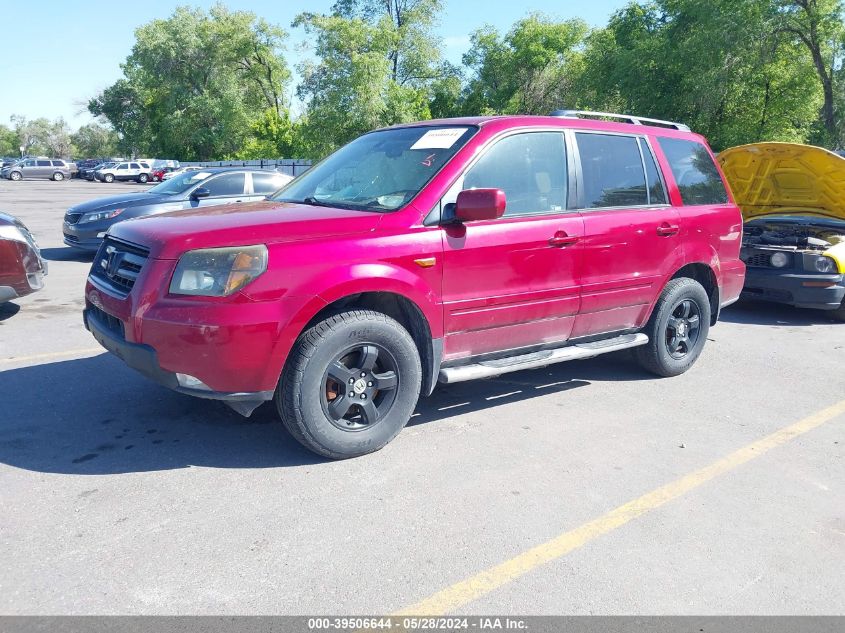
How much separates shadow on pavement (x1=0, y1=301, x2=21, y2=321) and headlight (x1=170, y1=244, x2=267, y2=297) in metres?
4.64

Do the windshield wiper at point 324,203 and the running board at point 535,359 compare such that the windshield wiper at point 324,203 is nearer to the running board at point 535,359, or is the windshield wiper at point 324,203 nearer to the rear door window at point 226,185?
the running board at point 535,359

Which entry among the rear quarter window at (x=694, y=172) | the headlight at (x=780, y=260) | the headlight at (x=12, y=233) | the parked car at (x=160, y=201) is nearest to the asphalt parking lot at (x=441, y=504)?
the rear quarter window at (x=694, y=172)

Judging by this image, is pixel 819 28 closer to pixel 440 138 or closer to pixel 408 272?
pixel 440 138

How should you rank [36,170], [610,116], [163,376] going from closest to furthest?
[163,376] < [610,116] < [36,170]

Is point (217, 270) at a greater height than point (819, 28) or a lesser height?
lesser

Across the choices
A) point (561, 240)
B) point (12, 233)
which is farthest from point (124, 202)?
point (561, 240)

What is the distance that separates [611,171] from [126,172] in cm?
5599

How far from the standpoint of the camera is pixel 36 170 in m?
54.8

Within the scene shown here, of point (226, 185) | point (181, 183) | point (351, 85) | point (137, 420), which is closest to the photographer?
point (137, 420)

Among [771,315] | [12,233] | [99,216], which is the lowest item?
[771,315]

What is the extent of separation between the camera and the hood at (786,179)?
27.1 ft

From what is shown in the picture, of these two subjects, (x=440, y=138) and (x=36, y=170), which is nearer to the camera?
(x=440, y=138)

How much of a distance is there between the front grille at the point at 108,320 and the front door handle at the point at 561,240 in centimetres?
263

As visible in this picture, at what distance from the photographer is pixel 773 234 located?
886 cm
